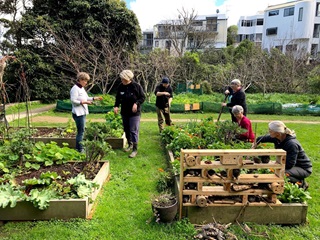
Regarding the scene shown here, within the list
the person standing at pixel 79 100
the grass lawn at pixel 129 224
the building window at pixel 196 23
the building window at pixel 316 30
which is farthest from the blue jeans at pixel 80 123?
the building window at pixel 316 30

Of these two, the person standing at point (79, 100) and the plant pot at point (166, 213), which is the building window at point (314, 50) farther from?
the plant pot at point (166, 213)

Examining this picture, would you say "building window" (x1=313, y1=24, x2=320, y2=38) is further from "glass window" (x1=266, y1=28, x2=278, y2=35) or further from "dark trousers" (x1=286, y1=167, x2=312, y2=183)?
"dark trousers" (x1=286, y1=167, x2=312, y2=183)

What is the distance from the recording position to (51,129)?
6.55 m

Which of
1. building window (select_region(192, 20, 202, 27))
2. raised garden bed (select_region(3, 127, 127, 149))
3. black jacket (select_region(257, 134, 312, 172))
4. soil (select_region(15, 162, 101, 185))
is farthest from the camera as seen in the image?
building window (select_region(192, 20, 202, 27))

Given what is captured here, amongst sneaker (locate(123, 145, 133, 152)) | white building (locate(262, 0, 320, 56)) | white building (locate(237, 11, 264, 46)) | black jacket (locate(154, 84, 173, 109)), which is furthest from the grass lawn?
white building (locate(237, 11, 264, 46))

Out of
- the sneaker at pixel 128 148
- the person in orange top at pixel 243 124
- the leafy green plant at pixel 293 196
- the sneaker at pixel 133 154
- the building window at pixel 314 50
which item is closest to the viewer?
the leafy green plant at pixel 293 196

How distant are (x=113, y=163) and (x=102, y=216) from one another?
1824 millimetres

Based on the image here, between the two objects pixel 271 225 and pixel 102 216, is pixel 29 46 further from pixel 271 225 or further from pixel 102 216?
pixel 271 225

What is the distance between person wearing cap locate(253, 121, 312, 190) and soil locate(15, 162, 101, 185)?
2.62 meters

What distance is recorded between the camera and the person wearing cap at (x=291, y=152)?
133 inches

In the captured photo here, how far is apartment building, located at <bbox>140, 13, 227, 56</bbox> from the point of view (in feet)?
94.4

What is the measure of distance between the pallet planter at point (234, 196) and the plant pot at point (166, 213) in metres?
0.08

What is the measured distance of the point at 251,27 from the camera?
129 ft

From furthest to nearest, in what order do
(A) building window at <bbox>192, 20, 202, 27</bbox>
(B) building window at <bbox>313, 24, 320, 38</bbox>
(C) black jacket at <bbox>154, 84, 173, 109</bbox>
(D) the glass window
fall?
(D) the glass window, (A) building window at <bbox>192, 20, 202, 27</bbox>, (B) building window at <bbox>313, 24, 320, 38</bbox>, (C) black jacket at <bbox>154, 84, 173, 109</bbox>
